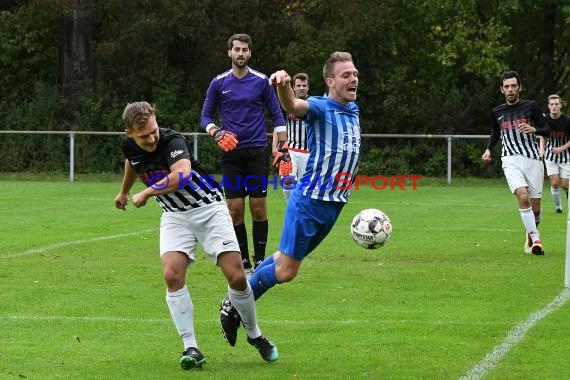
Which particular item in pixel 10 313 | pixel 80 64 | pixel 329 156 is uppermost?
pixel 80 64

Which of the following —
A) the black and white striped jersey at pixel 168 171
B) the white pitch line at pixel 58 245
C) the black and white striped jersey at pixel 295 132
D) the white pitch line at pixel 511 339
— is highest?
the black and white striped jersey at pixel 295 132

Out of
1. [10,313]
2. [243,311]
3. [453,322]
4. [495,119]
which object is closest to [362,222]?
[453,322]

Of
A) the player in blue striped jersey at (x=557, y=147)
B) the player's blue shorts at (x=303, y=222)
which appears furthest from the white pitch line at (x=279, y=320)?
the player in blue striped jersey at (x=557, y=147)

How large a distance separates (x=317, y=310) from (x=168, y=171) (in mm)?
2393

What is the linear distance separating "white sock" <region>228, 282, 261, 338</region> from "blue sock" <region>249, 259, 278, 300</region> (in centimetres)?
27

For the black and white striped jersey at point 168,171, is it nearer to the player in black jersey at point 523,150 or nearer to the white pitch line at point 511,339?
the white pitch line at point 511,339

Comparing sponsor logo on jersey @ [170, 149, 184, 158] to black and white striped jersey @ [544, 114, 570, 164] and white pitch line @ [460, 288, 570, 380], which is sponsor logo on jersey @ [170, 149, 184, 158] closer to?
white pitch line @ [460, 288, 570, 380]

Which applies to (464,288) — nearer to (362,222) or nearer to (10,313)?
(362,222)

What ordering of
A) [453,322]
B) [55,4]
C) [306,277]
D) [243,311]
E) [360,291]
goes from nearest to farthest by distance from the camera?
[243,311] → [453,322] → [360,291] → [306,277] → [55,4]

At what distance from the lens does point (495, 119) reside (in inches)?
559

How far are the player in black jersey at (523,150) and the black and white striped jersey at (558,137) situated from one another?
632cm

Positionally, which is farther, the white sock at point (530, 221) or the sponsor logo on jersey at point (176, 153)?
the white sock at point (530, 221)

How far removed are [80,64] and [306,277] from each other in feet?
84.9

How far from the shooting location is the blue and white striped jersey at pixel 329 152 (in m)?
7.75
